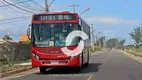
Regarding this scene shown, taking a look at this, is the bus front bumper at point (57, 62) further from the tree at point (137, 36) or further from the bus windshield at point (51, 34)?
the tree at point (137, 36)

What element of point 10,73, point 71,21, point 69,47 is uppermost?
point 71,21

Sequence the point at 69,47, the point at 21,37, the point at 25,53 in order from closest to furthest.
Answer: the point at 69,47 → the point at 25,53 → the point at 21,37

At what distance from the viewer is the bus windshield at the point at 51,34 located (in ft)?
69.9

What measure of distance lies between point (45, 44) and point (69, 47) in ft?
4.60

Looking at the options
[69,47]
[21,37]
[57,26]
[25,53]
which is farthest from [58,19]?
[21,37]

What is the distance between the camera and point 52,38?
2133cm

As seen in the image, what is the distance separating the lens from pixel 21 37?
70.9 m

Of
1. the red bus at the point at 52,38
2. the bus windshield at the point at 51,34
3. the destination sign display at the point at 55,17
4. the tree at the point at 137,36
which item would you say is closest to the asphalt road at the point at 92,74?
the red bus at the point at 52,38

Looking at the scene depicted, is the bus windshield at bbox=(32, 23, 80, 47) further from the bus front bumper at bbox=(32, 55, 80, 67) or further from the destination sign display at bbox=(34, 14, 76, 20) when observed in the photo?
the bus front bumper at bbox=(32, 55, 80, 67)

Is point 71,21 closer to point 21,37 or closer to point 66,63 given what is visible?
point 66,63

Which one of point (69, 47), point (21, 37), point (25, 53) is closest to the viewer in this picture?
point (69, 47)

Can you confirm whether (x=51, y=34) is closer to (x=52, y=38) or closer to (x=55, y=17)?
(x=52, y=38)

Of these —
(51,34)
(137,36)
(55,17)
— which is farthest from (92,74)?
(137,36)

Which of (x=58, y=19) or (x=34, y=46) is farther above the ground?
(x=58, y=19)
